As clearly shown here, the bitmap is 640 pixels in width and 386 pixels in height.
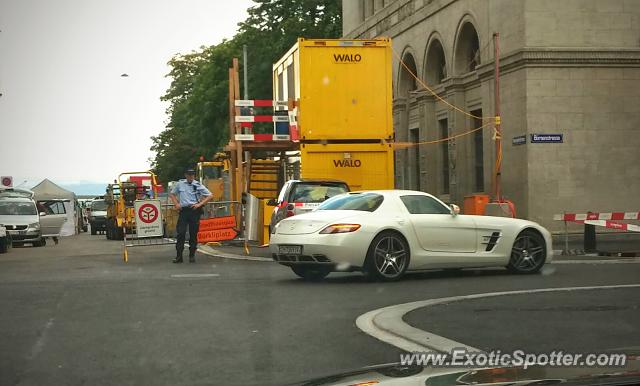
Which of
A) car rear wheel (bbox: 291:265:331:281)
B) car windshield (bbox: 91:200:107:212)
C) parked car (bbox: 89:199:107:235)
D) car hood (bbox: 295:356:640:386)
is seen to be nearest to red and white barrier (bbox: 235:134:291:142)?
car rear wheel (bbox: 291:265:331:281)

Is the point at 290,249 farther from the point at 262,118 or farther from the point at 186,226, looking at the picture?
the point at 262,118

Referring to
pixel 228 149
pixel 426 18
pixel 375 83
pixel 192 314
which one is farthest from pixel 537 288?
pixel 426 18

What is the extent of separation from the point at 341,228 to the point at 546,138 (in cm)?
Answer: 1662

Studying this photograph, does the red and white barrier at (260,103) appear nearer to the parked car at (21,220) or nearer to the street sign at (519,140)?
the street sign at (519,140)

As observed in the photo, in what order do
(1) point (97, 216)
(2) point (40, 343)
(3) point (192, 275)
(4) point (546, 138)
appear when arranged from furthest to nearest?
(1) point (97, 216) < (4) point (546, 138) < (3) point (192, 275) < (2) point (40, 343)

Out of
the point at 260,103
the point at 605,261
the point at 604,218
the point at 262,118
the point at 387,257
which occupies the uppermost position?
the point at 260,103

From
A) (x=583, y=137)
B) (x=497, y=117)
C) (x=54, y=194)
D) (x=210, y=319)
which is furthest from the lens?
(x=54, y=194)

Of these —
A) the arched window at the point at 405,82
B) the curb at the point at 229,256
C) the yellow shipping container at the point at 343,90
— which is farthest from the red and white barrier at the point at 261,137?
the arched window at the point at 405,82

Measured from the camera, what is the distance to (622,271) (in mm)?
15711

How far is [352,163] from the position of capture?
21.9 meters

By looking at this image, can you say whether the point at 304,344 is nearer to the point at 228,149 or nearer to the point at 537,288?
the point at 537,288

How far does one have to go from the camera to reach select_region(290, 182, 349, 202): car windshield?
758 inches

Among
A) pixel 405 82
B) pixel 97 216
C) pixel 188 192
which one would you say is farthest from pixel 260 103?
pixel 97 216

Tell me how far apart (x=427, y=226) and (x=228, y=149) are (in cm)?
1319
